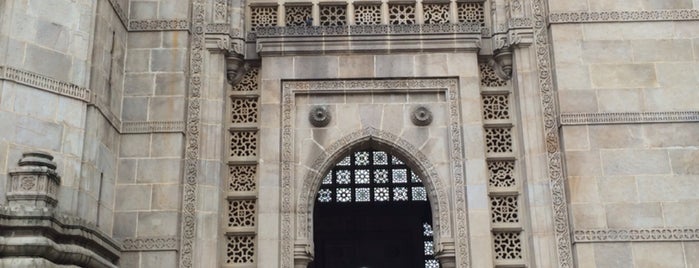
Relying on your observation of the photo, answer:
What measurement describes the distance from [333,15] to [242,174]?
97.3 inches

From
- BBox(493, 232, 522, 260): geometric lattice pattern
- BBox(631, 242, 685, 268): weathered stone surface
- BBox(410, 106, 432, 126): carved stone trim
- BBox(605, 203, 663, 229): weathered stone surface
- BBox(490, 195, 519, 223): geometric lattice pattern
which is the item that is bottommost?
BBox(631, 242, 685, 268): weathered stone surface

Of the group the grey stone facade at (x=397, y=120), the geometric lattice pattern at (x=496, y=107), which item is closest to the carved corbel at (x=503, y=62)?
the grey stone facade at (x=397, y=120)

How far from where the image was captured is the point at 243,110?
32.8 feet

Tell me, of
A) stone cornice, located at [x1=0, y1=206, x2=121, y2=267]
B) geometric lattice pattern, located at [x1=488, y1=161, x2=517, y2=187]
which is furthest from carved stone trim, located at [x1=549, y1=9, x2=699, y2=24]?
stone cornice, located at [x1=0, y1=206, x2=121, y2=267]

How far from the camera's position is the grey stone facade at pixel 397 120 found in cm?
888

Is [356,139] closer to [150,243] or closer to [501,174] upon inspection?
[501,174]

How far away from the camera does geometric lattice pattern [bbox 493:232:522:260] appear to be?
30.6 feet

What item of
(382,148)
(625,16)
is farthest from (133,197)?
(625,16)

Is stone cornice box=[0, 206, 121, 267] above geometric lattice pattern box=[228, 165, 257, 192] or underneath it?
underneath

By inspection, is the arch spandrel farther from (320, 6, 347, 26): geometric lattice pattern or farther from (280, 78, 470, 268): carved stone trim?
A: (320, 6, 347, 26): geometric lattice pattern

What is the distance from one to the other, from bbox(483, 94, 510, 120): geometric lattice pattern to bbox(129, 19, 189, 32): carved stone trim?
399cm

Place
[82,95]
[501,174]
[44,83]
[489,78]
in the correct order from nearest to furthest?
[44,83] → [82,95] → [501,174] → [489,78]

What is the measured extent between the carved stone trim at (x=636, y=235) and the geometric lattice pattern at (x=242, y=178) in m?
3.96

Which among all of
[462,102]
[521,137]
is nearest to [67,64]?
[462,102]
